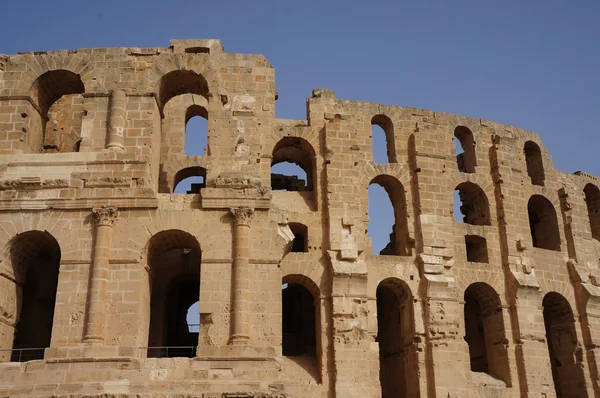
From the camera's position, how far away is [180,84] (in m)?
18.7

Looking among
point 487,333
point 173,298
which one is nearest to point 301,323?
point 173,298

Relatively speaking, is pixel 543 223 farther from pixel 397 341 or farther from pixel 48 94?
pixel 48 94

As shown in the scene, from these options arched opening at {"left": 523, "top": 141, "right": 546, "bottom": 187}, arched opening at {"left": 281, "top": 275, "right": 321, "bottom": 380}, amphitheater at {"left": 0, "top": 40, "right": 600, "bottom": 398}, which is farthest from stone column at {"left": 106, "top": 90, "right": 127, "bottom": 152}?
arched opening at {"left": 523, "top": 141, "right": 546, "bottom": 187}

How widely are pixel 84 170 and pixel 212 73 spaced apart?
4.19 metres

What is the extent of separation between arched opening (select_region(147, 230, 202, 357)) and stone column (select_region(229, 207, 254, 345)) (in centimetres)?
354

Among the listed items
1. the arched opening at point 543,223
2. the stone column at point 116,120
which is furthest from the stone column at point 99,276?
the arched opening at point 543,223

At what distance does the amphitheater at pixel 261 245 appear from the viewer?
595 inches

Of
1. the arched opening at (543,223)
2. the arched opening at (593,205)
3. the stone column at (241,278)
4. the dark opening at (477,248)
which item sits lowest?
the stone column at (241,278)

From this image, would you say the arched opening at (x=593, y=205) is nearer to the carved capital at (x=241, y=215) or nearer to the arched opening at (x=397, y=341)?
the arched opening at (x=397, y=341)

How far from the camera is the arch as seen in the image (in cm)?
1788

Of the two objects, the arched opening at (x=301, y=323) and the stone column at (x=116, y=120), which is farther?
the arched opening at (x=301, y=323)

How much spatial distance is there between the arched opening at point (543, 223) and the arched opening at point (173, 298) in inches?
541

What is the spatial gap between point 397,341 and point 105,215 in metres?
12.6

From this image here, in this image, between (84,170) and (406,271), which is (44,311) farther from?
(406,271)
